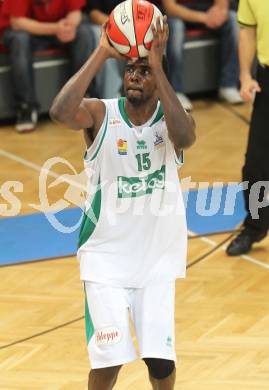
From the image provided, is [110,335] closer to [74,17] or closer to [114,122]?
[114,122]

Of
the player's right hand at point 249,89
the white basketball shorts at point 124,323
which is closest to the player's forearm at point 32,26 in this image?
the player's right hand at point 249,89

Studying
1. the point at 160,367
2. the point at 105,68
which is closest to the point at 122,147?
the point at 160,367

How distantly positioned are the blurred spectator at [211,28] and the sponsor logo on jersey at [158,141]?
5.88m

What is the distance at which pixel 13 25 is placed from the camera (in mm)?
10047

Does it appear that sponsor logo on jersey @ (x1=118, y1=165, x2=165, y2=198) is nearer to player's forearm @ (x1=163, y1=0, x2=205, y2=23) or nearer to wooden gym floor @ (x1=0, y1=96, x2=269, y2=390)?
wooden gym floor @ (x1=0, y1=96, x2=269, y2=390)

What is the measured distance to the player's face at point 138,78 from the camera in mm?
4512

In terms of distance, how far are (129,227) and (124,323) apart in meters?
0.43

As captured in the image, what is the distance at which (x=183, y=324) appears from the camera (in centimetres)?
632

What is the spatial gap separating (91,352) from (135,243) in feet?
1.75

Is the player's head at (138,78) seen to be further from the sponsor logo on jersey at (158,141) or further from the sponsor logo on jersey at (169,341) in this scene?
the sponsor logo on jersey at (169,341)

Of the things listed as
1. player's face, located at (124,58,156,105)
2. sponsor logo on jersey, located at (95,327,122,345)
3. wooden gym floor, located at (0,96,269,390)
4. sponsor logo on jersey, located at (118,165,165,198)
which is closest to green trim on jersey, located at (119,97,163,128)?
player's face, located at (124,58,156,105)

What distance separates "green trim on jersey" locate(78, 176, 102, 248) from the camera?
470cm

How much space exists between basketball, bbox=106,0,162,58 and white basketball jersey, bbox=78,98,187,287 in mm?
306

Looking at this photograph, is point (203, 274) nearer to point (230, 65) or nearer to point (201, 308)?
point (201, 308)
